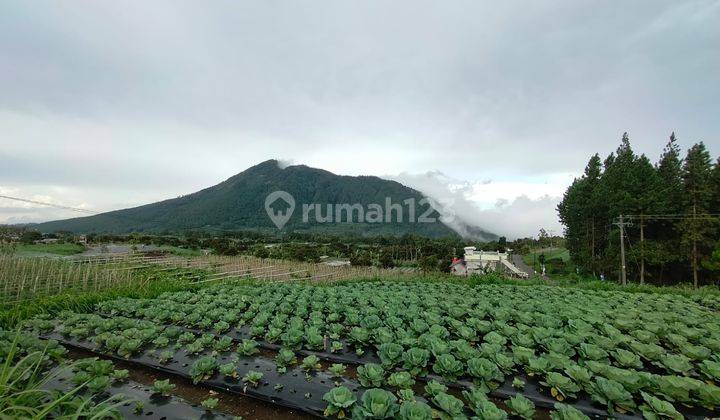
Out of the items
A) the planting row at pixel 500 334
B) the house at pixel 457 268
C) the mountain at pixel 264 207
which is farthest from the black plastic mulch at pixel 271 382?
the mountain at pixel 264 207

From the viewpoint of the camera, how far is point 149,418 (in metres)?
2.39

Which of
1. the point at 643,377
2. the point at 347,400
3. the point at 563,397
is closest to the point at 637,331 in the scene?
the point at 643,377

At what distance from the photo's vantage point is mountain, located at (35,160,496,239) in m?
81.9

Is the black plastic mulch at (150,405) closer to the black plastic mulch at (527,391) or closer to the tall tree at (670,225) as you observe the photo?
the black plastic mulch at (527,391)

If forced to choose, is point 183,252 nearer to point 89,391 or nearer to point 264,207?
point 89,391

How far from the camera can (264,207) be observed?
96062mm

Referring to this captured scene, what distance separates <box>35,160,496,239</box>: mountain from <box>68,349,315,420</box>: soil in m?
78.1

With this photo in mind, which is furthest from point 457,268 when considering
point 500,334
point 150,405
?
point 150,405

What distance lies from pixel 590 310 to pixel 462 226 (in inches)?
6336

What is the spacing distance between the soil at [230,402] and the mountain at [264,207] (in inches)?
3076

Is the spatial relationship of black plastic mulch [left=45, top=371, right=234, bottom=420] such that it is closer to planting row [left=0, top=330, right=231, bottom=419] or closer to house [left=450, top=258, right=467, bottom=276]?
planting row [left=0, top=330, right=231, bottom=419]

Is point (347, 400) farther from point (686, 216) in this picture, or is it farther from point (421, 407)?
point (686, 216)

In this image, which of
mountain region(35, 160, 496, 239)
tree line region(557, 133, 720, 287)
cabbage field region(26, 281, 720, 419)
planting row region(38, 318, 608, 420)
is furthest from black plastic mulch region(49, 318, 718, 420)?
mountain region(35, 160, 496, 239)

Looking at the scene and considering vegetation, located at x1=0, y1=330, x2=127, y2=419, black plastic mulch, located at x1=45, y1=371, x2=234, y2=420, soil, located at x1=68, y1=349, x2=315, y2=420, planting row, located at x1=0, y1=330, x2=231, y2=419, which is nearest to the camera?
Answer: vegetation, located at x1=0, y1=330, x2=127, y2=419
